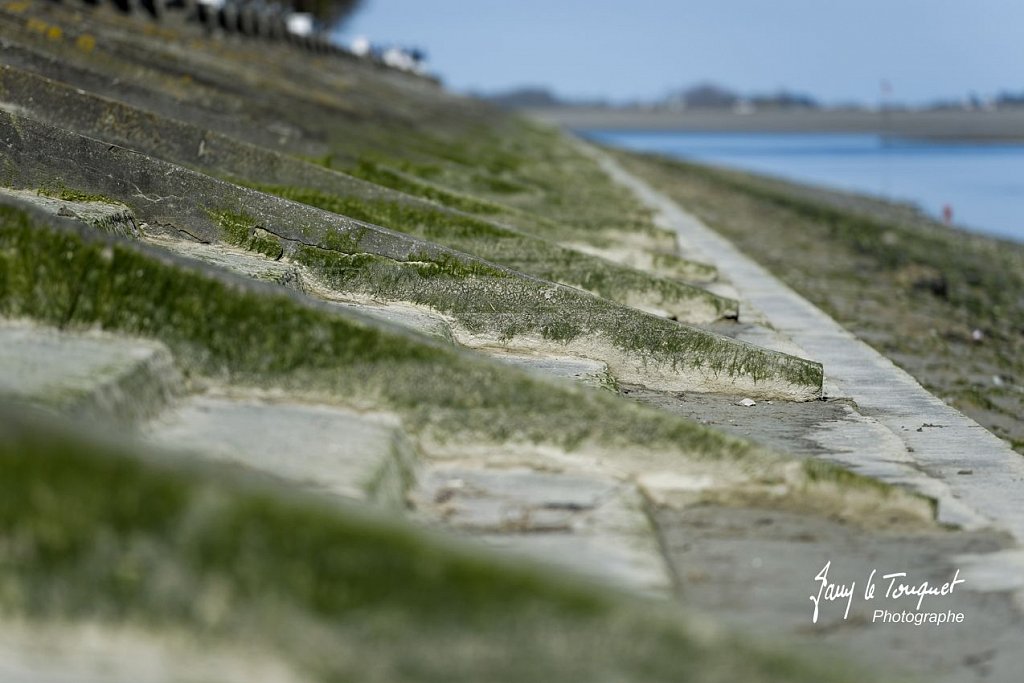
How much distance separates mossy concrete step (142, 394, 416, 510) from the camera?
356 cm

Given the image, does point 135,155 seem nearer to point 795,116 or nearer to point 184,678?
point 184,678

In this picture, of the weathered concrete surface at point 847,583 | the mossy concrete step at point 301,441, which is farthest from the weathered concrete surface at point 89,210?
the weathered concrete surface at point 847,583

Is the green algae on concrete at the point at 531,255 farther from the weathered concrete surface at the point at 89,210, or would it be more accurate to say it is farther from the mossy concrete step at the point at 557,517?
the mossy concrete step at the point at 557,517

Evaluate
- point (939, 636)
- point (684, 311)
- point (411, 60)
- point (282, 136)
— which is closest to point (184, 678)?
point (939, 636)

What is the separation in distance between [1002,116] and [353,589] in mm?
141328

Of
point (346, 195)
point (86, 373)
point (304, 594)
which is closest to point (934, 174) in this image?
point (346, 195)

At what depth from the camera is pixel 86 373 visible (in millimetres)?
3615

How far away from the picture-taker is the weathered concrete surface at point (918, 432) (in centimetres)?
443

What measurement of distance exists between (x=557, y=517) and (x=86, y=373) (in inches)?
55.1

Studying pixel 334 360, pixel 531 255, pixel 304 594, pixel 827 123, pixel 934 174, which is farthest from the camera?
pixel 827 123

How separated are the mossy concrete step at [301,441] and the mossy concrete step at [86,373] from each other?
0.09 m

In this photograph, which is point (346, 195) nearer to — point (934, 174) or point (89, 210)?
point (89, 210)

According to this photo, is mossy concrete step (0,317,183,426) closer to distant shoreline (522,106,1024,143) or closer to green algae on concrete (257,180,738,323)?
green algae on concrete (257,180,738,323)

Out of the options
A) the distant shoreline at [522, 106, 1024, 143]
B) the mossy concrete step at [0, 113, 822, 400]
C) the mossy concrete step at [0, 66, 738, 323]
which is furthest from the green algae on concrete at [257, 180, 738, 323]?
the distant shoreline at [522, 106, 1024, 143]
